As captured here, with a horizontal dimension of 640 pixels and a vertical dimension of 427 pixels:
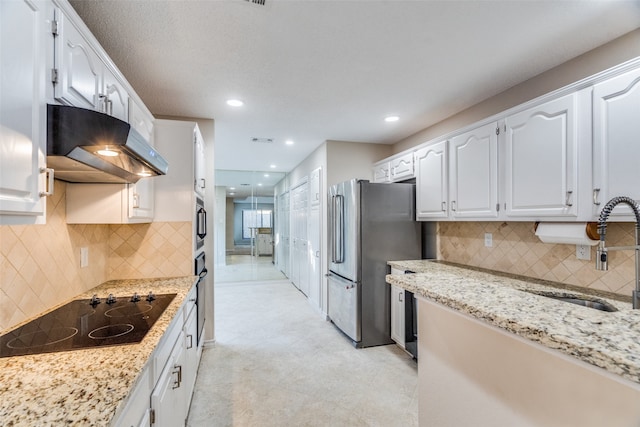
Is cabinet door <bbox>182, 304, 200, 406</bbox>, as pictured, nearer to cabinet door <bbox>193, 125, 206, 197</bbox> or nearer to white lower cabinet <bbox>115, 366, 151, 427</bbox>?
white lower cabinet <bbox>115, 366, 151, 427</bbox>

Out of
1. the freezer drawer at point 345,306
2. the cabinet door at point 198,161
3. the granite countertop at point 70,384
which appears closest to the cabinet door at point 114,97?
the cabinet door at point 198,161

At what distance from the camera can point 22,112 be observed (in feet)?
2.98

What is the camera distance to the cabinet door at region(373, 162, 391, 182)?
3.82 m

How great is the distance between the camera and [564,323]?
3.18ft

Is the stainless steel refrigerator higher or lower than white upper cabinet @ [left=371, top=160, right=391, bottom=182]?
lower

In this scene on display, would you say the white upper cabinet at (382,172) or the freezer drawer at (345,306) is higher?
the white upper cabinet at (382,172)

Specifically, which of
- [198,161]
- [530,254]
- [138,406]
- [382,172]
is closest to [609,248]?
[530,254]

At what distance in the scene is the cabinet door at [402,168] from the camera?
338 cm

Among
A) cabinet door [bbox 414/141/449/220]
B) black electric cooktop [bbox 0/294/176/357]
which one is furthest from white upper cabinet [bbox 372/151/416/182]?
black electric cooktop [bbox 0/294/176/357]

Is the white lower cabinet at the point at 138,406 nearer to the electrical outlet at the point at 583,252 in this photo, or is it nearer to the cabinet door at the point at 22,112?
the cabinet door at the point at 22,112

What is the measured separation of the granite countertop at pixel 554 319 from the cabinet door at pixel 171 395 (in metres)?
1.21

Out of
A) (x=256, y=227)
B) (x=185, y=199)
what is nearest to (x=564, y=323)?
(x=185, y=199)

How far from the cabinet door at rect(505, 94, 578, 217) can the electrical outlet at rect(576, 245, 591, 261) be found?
372mm

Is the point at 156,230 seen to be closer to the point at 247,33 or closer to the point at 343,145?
the point at 247,33
